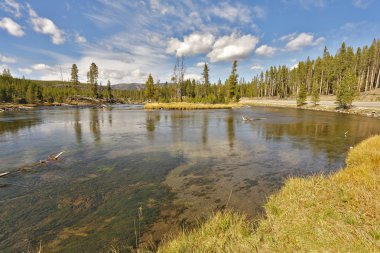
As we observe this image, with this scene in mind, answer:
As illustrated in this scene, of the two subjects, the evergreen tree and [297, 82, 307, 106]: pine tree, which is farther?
the evergreen tree

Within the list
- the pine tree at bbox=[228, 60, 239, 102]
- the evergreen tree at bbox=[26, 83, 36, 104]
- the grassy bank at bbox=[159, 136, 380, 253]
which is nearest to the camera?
the grassy bank at bbox=[159, 136, 380, 253]

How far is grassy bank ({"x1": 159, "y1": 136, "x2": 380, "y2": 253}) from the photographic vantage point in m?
3.81

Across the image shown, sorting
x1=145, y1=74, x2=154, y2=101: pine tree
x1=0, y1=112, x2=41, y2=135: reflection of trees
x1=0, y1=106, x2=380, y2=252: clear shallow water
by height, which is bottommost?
x1=0, y1=106, x2=380, y2=252: clear shallow water

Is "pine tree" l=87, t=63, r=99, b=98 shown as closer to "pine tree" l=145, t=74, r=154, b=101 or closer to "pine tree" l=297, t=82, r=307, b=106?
"pine tree" l=145, t=74, r=154, b=101

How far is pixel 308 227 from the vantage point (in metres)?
4.44

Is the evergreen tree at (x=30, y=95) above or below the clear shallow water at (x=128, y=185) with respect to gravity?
above

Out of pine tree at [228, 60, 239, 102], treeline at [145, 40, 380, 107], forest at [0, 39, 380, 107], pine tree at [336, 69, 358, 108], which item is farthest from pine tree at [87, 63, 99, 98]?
pine tree at [336, 69, 358, 108]

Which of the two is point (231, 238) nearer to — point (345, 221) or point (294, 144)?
point (345, 221)

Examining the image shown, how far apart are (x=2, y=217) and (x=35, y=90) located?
105m

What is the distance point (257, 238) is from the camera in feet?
14.5

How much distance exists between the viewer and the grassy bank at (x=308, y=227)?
3811 mm

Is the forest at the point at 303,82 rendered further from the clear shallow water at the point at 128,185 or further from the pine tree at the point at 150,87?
the clear shallow water at the point at 128,185

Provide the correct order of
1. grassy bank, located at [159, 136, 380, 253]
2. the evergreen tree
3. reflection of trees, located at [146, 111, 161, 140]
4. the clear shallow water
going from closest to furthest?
1. grassy bank, located at [159, 136, 380, 253]
2. the clear shallow water
3. reflection of trees, located at [146, 111, 161, 140]
4. the evergreen tree

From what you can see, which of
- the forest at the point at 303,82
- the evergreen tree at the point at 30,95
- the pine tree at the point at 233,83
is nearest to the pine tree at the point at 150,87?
the forest at the point at 303,82
